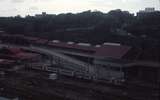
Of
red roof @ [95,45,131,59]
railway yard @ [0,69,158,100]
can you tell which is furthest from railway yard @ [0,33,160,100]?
red roof @ [95,45,131,59]

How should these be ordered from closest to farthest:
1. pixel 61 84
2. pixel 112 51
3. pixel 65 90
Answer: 1. pixel 65 90
2. pixel 61 84
3. pixel 112 51

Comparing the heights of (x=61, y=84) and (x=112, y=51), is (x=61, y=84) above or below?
below

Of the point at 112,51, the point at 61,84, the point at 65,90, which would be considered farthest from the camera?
the point at 112,51

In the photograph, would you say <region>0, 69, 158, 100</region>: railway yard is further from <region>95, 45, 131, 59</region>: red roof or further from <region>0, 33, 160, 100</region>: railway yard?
<region>95, 45, 131, 59</region>: red roof

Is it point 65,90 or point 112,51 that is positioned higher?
point 112,51

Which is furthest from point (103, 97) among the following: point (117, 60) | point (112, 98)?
point (117, 60)

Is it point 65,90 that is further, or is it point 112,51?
point 112,51

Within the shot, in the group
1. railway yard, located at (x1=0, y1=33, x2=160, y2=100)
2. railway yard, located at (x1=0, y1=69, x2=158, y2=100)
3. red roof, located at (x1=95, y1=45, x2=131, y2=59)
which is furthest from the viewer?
red roof, located at (x1=95, y1=45, x2=131, y2=59)

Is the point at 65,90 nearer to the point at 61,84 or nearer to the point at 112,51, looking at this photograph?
the point at 61,84

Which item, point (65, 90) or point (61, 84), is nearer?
point (65, 90)

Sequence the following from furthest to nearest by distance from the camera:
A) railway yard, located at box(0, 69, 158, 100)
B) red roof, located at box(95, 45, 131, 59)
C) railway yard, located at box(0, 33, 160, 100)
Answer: red roof, located at box(95, 45, 131, 59) → railway yard, located at box(0, 33, 160, 100) → railway yard, located at box(0, 69, 158, 100)

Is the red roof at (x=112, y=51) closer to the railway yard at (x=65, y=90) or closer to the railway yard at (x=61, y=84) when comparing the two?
the railway yard at (x=61, y=84)


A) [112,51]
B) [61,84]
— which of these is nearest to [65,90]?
[61,84]
